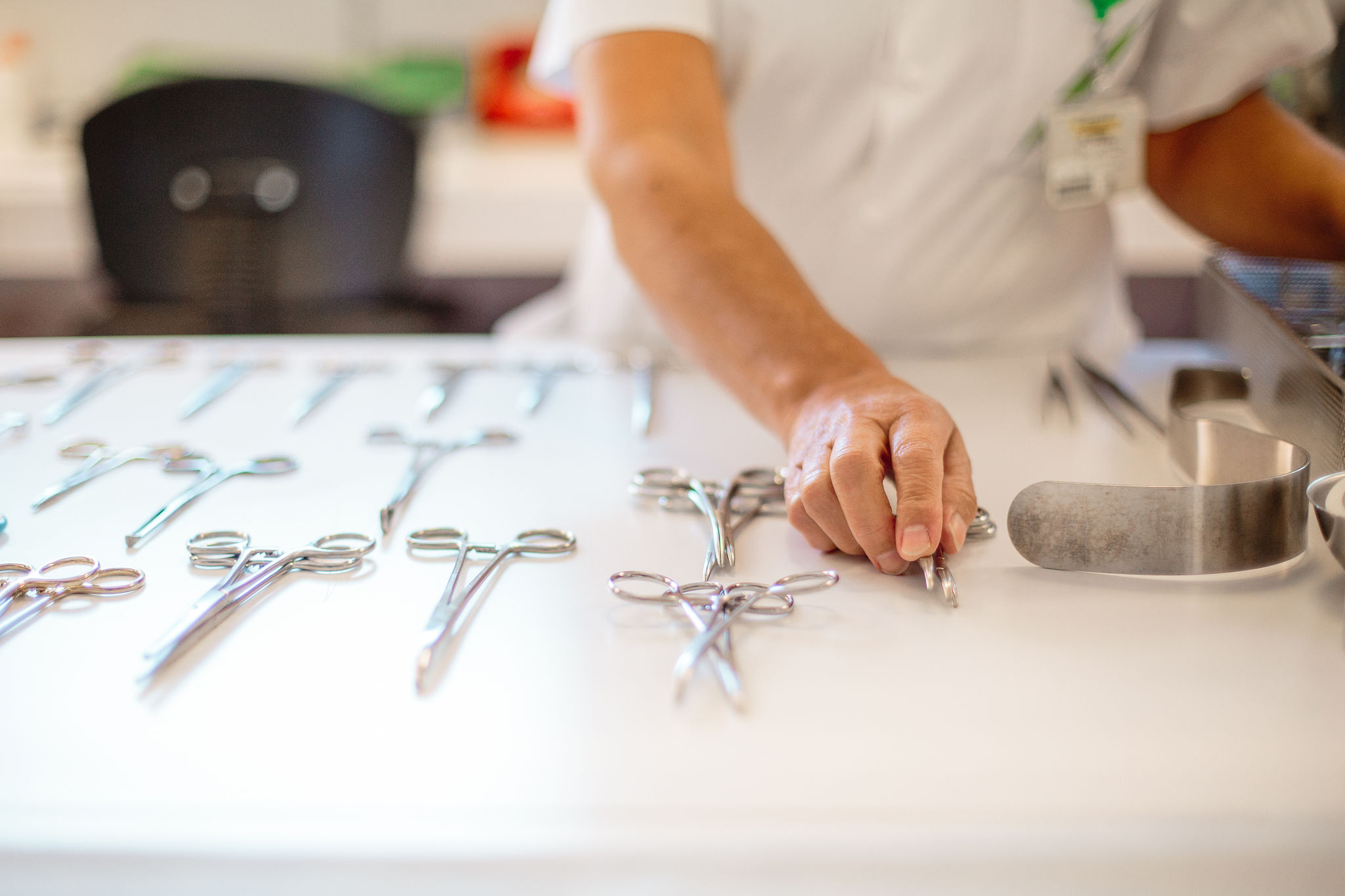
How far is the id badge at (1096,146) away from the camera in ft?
2.50

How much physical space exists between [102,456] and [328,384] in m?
0.18

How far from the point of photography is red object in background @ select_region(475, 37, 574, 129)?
2.15 m

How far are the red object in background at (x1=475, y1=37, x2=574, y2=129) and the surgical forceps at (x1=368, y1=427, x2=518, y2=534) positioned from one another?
64.2 inches

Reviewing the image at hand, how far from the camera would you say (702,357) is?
629mm

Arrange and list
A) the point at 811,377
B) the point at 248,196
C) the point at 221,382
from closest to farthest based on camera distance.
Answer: the point at 811,377 → the point at 221,382 → the point at 248,196

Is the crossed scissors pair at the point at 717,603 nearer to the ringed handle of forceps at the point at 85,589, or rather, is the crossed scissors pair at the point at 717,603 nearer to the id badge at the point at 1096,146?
the ringed handle of forceps at the point at 85,589

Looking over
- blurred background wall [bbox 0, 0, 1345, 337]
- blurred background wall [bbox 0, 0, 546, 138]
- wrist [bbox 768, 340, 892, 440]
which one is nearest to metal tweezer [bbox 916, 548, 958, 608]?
wrist [bbox 768, 340, 892, 440]

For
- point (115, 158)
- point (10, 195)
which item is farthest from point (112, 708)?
point (10, 195)

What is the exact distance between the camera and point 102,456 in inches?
24.4

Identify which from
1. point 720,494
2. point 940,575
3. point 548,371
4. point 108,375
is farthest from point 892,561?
point 108,375

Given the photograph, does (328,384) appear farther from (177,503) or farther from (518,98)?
(518,98)

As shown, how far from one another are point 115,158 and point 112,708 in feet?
3.90

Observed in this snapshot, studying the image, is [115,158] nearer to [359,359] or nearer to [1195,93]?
[359,359]

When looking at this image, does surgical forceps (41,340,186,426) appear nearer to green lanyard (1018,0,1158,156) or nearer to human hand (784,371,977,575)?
human hand (784,371,977,575)
